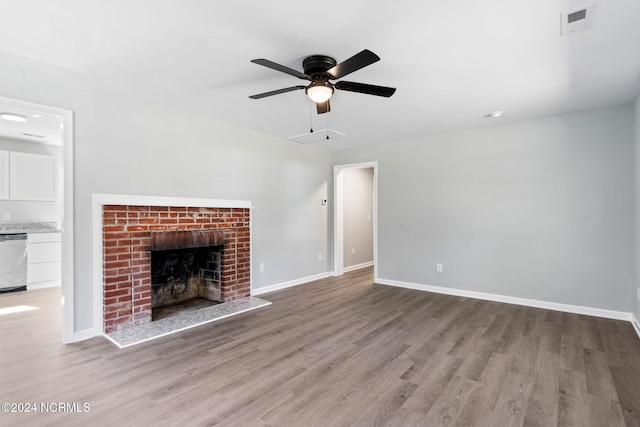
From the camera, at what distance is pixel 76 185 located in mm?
2934

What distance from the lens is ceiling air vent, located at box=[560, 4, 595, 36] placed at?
6.24ft

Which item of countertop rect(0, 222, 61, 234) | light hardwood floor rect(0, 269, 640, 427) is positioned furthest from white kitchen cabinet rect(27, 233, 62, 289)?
light hardwood floor rect(0, 269, 640, 427)

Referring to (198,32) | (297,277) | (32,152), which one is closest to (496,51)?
(198,32)

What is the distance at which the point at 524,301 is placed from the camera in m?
4.09

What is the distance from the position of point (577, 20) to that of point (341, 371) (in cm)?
284

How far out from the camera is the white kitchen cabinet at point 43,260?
486 centimetres

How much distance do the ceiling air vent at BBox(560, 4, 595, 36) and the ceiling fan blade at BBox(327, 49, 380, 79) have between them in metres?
1.21

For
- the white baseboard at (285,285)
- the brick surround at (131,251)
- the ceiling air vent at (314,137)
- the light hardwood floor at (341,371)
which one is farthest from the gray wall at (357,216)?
the brick surround at (131,251)

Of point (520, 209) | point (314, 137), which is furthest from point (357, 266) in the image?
point (520, 209)

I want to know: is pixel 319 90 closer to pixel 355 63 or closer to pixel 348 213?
pixel 355 63

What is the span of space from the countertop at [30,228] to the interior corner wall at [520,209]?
5.53m

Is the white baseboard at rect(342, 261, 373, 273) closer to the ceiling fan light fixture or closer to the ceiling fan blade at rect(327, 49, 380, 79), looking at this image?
the ceiling fan light fixture

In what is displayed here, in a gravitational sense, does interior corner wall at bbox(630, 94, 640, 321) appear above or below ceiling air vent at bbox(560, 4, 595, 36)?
below

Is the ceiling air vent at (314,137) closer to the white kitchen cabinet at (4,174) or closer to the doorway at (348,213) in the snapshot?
the doorway at (348,213)
